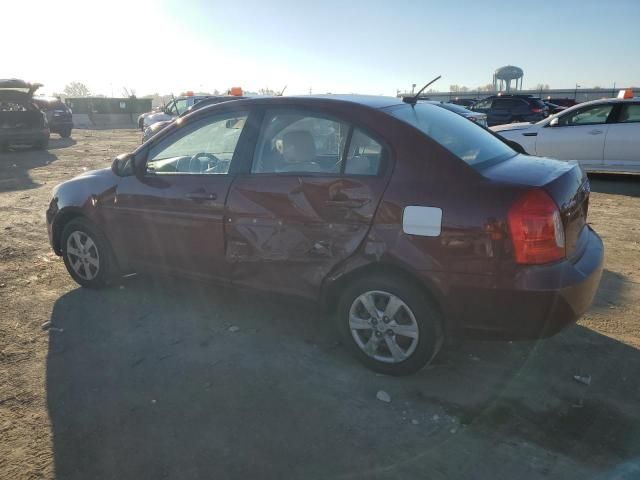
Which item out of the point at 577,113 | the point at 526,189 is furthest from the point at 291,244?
the point at 577,113

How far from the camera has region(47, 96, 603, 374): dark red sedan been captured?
2670 millimetres

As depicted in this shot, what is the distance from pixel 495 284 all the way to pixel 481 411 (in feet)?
2.43

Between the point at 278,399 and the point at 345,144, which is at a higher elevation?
the point at 345,144

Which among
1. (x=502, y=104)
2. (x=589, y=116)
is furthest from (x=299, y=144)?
(x=502, y=104)

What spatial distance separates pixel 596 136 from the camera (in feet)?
30.5

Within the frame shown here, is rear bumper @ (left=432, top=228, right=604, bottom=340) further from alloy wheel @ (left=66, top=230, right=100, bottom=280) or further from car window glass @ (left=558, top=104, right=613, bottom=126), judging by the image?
car window glass @ (left=558, top=104, right=613, bottom=126)

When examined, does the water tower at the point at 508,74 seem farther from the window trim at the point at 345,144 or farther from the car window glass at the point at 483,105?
the window trim at the point at 345,144

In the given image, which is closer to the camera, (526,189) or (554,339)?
(526,189)

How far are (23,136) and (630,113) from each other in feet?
51.0

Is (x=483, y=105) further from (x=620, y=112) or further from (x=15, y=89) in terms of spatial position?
(x=15, y=89)

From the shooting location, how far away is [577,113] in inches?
375

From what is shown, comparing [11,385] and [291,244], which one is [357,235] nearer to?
[291,244]

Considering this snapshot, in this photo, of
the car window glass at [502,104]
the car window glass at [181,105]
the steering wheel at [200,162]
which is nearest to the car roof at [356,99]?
the steering wheel at [200,162]

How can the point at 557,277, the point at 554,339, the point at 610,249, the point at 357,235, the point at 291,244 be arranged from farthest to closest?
the point at 610,249 < the point at 554,339 < the point at 291,244 < the point at 357,235 < the point at 557,277
